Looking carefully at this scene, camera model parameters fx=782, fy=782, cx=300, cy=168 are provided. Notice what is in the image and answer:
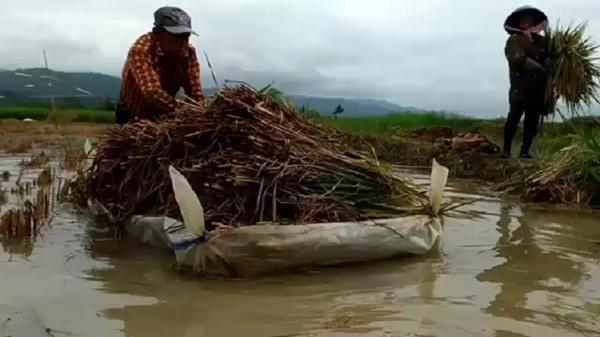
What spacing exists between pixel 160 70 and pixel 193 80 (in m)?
0.24

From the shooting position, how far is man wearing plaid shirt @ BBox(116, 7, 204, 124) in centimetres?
521

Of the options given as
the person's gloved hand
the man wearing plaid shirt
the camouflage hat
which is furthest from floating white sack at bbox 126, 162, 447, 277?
the person's gloved hand

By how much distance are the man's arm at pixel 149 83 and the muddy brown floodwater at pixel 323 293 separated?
100 centimetres

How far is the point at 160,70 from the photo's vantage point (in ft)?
18.4

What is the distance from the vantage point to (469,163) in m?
8.70

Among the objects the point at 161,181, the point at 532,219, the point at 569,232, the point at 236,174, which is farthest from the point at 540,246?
the point at 161,181

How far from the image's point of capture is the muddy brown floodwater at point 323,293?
2809mm

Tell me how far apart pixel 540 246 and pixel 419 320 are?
186 centimetres

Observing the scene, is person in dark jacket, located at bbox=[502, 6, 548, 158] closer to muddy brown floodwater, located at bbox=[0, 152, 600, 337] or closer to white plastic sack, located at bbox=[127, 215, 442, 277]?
muddy brown floodwater, located at bbox=[0, 152, 600, 337]

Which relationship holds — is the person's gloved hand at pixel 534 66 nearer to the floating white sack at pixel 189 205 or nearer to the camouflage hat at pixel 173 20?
the camouflage hat at pixel 173 20

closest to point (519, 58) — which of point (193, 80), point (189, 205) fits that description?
point (193, 80)

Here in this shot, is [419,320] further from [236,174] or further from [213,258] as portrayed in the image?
[236,174]

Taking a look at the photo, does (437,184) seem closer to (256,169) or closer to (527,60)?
(256,169)

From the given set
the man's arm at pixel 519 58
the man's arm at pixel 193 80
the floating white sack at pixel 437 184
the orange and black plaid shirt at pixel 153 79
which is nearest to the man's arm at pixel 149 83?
the orange and black plaid shirt at pixel 153 79
